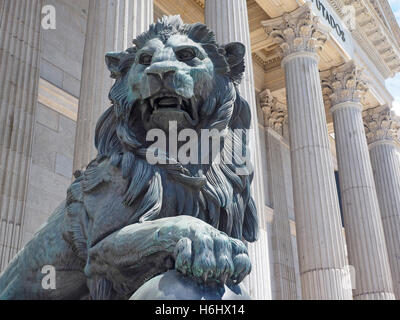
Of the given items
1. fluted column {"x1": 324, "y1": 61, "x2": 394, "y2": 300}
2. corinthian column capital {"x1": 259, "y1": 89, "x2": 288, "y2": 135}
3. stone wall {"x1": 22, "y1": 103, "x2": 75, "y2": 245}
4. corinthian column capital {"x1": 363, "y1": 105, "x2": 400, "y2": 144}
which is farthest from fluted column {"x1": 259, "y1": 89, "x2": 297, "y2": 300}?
stone wall {"x1": 22, "y1": 103, "x2": 75, "y2": 245}

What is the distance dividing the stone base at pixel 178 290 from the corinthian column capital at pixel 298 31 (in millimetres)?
14218

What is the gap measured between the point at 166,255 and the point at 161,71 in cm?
87

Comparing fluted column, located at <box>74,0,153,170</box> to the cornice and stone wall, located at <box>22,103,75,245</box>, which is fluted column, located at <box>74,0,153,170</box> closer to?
stone wall, located at <box>22,103,75,245</box>

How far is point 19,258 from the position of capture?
8.60 ft

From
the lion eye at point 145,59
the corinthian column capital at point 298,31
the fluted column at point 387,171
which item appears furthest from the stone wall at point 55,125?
the fluted column at point 387,171

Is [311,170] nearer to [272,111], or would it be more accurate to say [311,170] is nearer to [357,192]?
[357,192]

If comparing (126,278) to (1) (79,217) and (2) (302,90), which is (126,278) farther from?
(2) (302,90)

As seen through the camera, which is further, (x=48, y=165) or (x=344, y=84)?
(x=344, y=84)

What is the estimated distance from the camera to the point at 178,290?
5.85 ft

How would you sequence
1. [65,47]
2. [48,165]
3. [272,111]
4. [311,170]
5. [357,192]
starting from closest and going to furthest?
[48,165] → [65,47] → [311,170] → [357,192] → [272,111]

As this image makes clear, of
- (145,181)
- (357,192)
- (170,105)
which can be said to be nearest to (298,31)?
(357,192)

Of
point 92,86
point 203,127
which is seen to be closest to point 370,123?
point 92,86

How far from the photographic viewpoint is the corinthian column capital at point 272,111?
2125cm

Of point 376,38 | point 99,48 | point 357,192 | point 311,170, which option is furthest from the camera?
point 376,38
